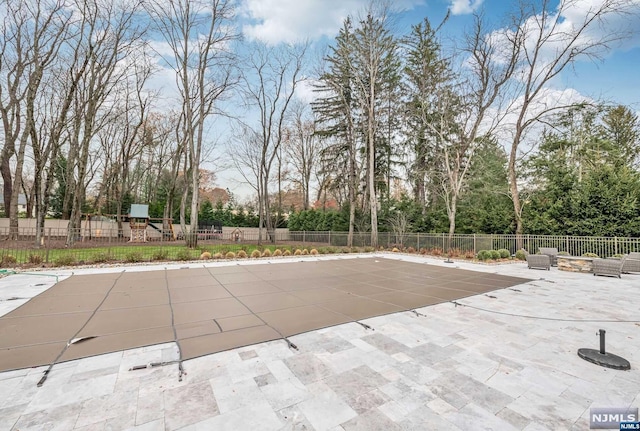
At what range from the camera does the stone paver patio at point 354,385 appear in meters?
1.93

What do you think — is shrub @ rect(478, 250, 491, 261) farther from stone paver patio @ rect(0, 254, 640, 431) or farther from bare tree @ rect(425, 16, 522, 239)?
stone paver patio @ rect(0, 254, 640, 431)

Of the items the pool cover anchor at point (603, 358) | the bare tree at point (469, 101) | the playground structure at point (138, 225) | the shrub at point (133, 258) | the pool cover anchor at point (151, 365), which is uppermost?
the bare tree at point (469, 101)

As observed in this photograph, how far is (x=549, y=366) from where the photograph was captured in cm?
275

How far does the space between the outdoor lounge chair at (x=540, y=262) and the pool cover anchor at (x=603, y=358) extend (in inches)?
285

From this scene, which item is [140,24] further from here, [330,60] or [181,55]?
[330,60]

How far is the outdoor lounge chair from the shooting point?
8.95 m

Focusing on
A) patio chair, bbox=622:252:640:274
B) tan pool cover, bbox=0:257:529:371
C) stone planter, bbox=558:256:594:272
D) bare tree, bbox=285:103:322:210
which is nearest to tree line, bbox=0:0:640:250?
bare tree, bbox=285:103:322:210

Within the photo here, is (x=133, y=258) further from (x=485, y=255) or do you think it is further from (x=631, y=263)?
(x=631, y=263)

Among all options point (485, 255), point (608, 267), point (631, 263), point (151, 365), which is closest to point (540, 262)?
point (608, 267)

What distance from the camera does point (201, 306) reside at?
179 inches

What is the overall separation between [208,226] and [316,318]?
822 inches

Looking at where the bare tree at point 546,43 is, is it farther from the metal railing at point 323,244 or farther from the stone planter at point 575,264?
the stone planter at point 575,264

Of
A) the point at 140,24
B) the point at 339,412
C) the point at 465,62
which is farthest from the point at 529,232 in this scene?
the point at 140,24

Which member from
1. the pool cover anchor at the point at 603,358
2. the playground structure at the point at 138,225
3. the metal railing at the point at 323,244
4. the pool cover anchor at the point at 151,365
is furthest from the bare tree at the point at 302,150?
the pool cover anchor at the point at 151,365
